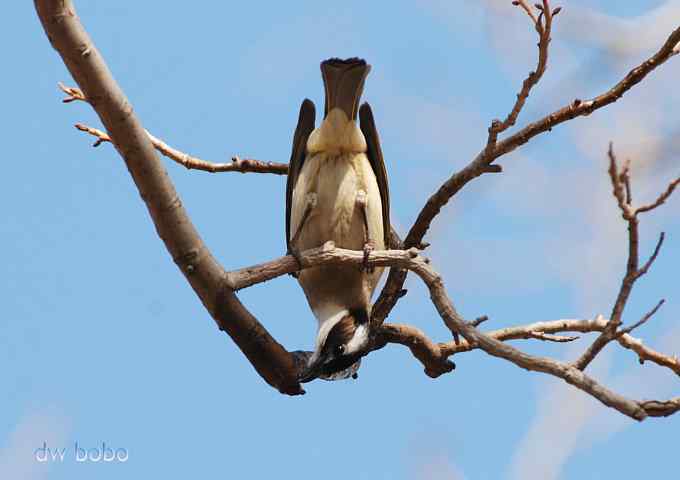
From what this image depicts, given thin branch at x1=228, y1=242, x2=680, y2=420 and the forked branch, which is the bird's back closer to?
the forked branch

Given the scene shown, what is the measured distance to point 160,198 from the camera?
4.65 meters

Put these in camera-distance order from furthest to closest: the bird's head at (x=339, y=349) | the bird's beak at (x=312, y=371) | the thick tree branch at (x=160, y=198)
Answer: the bird's head at (x=339, y=349)
the bird's beak at (x=312, y=371)
the thick tree branch at (x=160, y=198)

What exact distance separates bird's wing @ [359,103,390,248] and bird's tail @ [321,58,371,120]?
13 cm

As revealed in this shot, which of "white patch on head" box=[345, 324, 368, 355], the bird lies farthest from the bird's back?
"white patch on head" box=[345, 324, 368, 355]

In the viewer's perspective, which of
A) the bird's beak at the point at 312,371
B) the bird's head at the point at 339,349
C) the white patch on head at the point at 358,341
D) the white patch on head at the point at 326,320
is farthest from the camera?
the white patch on head at the point at 326,320

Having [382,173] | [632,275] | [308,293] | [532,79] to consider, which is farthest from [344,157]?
[632,275]

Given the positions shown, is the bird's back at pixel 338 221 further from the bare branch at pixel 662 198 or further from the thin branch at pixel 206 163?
the bare branch at pixel 662 198

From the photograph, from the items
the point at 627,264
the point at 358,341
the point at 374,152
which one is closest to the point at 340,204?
the point at 374,152

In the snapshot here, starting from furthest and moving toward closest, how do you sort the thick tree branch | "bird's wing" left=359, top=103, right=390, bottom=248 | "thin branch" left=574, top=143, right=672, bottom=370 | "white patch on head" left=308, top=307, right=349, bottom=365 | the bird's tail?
1. "bird's wing" left=359, top=103, right=390, bottom=248
2. the bird's tail
3. "white patch on head" left=308, top=307, right=349, bottom=365
4. the thick tree branch
5. "thin branch" left=574, top=143, right=672, bottom=370

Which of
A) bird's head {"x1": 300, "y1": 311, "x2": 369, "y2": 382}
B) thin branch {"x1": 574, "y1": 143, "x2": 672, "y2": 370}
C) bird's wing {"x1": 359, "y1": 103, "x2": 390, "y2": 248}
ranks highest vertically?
bird's wing {"x1": 359, "y1": 103, "x2": 390, "y2": 248}

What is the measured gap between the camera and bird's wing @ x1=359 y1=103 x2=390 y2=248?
20.3 feet

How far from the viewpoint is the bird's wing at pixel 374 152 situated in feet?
20.3

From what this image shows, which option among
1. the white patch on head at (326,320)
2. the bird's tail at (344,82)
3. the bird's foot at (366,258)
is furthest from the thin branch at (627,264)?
the bird's tail at (344,82)

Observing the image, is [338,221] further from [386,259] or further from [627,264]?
[627,264]
